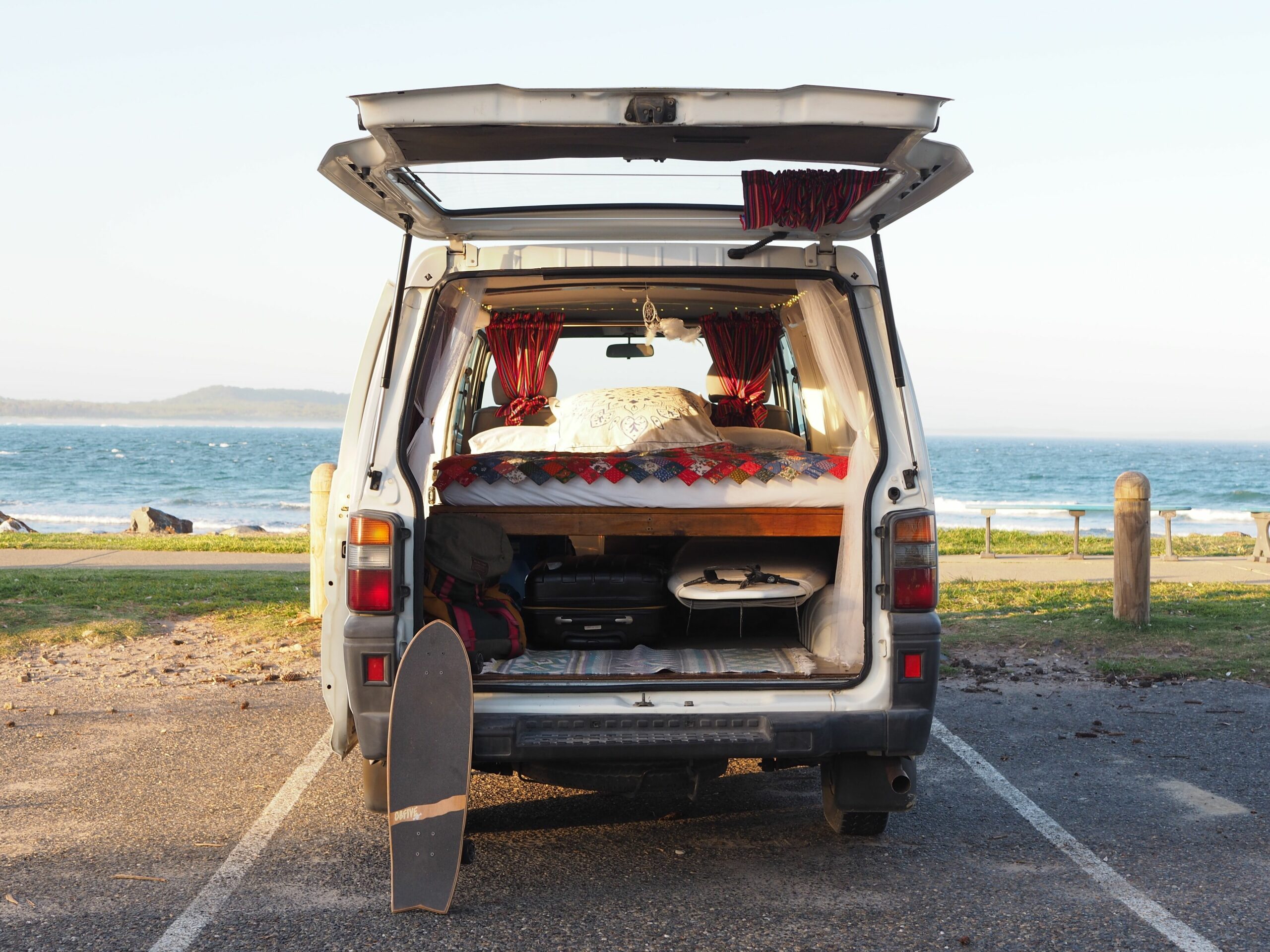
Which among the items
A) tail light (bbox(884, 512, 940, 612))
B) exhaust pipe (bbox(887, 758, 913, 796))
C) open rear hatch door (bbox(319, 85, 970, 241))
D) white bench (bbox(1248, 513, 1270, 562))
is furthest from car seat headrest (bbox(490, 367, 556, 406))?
white bench (bbox(1248, 513, 1270, 562))

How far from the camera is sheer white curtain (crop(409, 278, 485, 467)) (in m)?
4.38

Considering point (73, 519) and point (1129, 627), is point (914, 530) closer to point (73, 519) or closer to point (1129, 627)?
point (1129, 627)

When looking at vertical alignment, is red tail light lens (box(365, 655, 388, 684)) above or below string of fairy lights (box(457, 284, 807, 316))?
below

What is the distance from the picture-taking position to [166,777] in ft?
17.1

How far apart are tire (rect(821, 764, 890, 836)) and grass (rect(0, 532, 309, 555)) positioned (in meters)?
12.0

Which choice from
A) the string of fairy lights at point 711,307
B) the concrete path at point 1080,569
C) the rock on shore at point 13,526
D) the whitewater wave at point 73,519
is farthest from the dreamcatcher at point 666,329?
the whitewater wave at point 73,519

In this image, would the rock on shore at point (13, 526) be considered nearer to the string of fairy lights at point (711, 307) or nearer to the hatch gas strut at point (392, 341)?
the string of fairy lights at point (711, 307)

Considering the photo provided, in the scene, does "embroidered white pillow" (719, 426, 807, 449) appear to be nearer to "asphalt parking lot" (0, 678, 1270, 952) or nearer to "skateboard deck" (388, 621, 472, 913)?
"asphalt parking lot" (0, 678, 1270, 952)

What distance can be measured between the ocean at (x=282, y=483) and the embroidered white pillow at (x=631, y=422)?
13.9m

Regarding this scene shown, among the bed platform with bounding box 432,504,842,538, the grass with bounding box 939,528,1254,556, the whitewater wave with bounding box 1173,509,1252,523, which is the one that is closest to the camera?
the bed platform with bounding box 432,504,842,538

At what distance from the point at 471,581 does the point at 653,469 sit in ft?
3.06

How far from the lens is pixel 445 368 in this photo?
4.52 metres

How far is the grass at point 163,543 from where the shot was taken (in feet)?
50.6

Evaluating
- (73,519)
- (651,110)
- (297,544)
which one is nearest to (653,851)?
(651,110)
